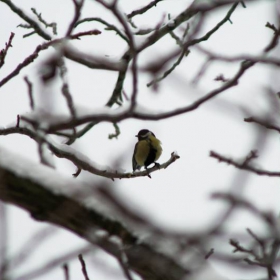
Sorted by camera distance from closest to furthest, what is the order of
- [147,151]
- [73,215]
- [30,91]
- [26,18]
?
[73,215]
[30,91]
[26,18]
[147,151]

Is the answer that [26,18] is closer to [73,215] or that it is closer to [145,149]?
[145,149]

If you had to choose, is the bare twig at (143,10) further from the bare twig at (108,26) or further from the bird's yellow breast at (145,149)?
the bird's yellow breast at (145,149)

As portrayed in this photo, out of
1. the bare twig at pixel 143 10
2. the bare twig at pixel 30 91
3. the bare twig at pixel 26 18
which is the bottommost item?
the bare twig at pixel 30 91

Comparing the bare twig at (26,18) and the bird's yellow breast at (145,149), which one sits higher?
the bird's yellow breast at (145,149)

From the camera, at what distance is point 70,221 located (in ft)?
5.66

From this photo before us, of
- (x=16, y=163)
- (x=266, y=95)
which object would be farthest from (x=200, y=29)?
(x=16, y=163)

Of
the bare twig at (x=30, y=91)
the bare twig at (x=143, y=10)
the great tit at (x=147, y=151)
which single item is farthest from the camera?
the great tit at (x=147, y=151)

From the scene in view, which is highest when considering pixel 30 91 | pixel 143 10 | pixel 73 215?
pixel 143 10

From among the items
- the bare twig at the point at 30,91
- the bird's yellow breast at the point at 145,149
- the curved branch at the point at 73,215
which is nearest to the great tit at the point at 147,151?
the bird's yellow breast at the point at 145,149

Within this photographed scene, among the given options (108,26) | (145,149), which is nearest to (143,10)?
(108,26)

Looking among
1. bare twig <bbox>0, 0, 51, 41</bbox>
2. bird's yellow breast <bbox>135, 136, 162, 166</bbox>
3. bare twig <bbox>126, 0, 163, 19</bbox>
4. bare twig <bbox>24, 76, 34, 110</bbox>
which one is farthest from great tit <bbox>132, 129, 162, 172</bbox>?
bare twig <bbox>24, 76, 34, 110</bbox>

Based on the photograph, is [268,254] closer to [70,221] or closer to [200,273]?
[200,273]

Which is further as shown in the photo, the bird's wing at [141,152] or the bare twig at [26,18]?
the bird's wing at [141,152]

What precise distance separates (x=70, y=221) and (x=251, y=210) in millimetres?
719
